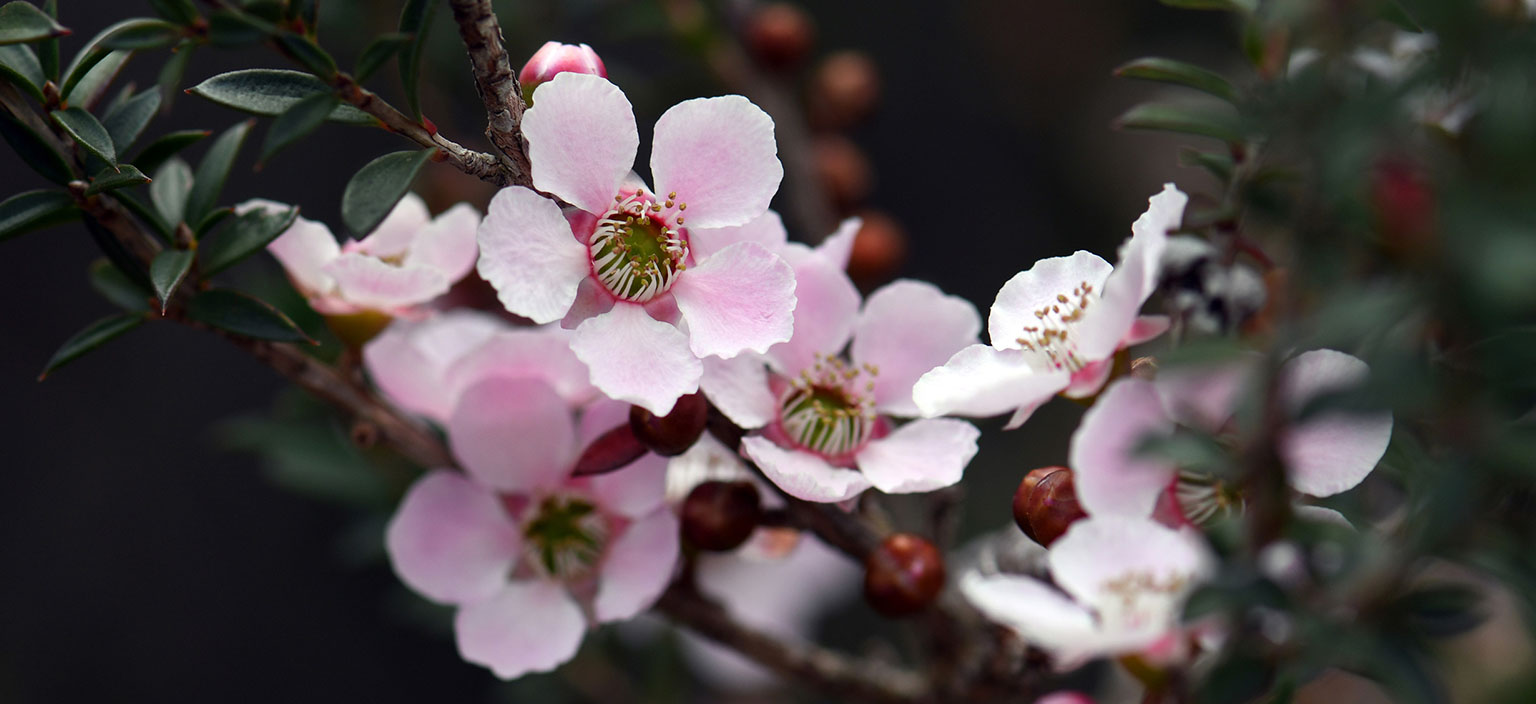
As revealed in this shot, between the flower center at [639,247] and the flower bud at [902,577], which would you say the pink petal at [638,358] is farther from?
the flower bud at [902,577]

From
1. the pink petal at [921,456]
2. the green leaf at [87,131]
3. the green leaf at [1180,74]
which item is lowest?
the green leaf at [87,131]

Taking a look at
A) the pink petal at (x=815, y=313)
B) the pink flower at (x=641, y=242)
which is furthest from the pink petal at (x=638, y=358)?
the pink petal at (x=815, y=313)

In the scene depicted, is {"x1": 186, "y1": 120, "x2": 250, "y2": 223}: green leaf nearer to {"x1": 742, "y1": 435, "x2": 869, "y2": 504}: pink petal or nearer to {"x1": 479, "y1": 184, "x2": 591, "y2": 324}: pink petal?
{"x1": 479, "y1": 184, "x2": 591, "y2": 324}: pink petal

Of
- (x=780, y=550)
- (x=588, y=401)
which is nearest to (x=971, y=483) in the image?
(x=780, y=550)

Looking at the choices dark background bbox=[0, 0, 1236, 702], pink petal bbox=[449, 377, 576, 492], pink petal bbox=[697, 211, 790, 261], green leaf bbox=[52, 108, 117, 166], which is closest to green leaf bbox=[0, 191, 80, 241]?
green leaf bbox=[52, 108, 117, 166]

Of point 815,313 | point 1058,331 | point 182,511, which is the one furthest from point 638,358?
point 182,511
